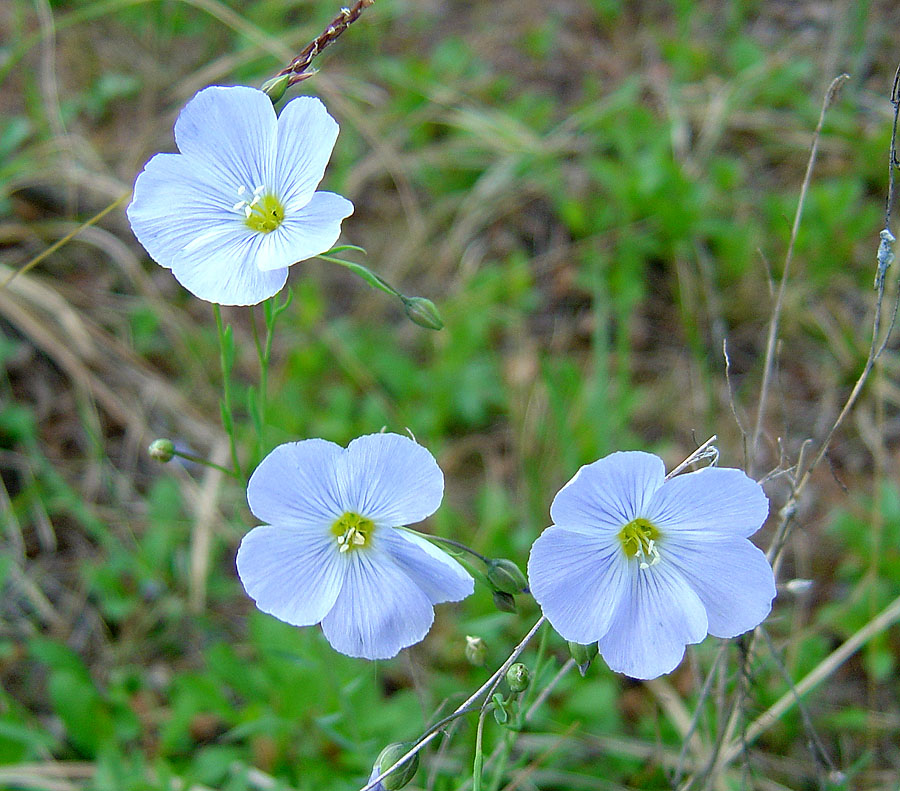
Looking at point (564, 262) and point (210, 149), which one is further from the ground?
point (564, 262)

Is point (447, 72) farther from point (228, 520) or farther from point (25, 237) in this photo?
point (228, 520)

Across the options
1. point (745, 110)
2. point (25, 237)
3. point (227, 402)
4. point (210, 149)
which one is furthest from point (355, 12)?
point (745, 110)

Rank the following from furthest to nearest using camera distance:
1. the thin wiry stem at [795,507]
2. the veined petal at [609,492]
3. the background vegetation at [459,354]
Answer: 1. the background vegetation at [459,354]
2. the thin wiry stem at [795,507]
3. the veined petal at [609,492]

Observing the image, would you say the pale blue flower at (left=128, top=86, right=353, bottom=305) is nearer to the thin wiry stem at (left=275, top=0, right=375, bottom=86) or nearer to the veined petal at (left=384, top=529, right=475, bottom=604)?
the thin wiry stem at (left=275, top=0, right=375, bottom=86)

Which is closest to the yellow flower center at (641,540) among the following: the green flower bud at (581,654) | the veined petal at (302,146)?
the green flower bud at (581,654)

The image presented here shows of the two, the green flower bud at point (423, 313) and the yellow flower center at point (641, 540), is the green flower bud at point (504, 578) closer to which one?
the yellow flower center at point (641, 540)

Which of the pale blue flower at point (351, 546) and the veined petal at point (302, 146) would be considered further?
the veined petal at point (302, 146)

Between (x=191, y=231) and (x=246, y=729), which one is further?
(x=246, y=729)

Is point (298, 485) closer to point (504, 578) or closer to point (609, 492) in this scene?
point (504, 578)
